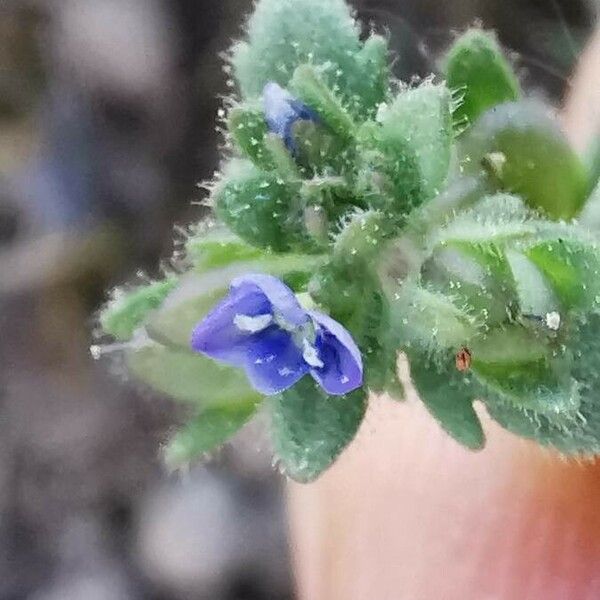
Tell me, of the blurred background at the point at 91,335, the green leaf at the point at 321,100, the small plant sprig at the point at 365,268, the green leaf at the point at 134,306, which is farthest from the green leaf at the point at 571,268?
the blurred background at the point at 91,335

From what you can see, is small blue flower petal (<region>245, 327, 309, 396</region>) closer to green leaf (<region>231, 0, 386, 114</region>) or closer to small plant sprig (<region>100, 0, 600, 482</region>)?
small plant sprig (<region>100, 0, 600, 482</region>)

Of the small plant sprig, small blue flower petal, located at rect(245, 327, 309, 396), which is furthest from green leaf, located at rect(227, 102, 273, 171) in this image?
small blue flower petal, located at rect(245, 327, 309, 396)

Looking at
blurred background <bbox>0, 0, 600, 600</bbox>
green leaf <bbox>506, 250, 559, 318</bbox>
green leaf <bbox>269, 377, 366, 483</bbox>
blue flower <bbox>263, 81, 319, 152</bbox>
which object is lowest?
blurred background <bbox>0, 0, 600, 600</bbox>

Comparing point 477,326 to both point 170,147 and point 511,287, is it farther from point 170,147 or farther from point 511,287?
point 170,147

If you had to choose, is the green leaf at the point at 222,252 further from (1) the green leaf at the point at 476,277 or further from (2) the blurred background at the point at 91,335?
(2) the blurred background at the point at 91,335

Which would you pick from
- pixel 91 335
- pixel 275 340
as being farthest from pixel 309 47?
pixel 91 335

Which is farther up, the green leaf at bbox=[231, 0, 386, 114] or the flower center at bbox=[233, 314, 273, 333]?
the green leaf at bbox=[231, 0, 386, 114]
